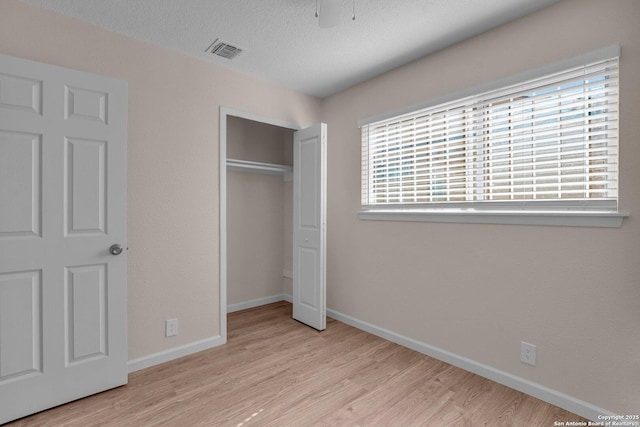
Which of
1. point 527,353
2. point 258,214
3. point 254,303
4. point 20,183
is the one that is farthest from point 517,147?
point 254,303

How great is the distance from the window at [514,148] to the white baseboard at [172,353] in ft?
6.64

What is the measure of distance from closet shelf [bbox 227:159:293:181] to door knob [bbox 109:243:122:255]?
1.48 m

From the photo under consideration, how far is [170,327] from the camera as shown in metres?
2.63

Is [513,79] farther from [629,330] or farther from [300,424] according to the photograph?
[300,424]

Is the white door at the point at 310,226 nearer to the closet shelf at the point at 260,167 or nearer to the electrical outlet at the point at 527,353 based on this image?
the closet shelf at the point at 260,167

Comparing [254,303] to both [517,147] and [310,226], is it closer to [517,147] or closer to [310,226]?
[310,226]

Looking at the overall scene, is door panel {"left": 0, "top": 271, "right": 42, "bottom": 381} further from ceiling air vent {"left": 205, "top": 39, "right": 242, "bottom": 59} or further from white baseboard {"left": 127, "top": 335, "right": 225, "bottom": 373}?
ceiling air vent {"left": 205, "top": 39, "right": 242, "bottom": 59}

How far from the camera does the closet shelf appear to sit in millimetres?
3521

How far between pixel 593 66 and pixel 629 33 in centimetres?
20

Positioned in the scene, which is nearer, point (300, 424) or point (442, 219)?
point (300, 424)

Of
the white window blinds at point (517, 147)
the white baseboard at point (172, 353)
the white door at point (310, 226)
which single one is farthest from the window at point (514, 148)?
the white baseboard at point (172, 353)

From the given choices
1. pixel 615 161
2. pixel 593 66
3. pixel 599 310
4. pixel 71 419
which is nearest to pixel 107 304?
pixel 71 419

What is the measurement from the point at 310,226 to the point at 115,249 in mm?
1746

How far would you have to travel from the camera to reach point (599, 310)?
187 centimetres
